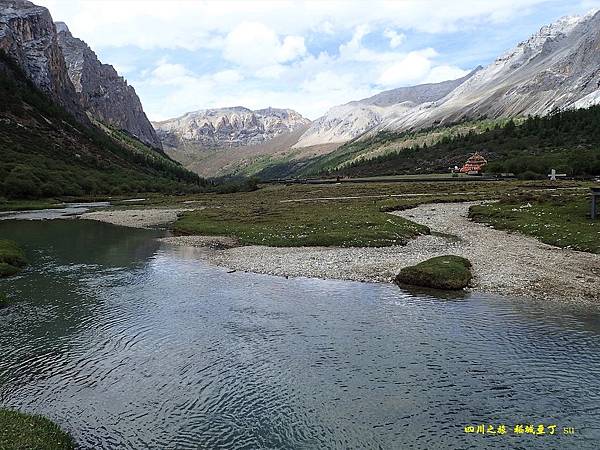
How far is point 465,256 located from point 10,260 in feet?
144

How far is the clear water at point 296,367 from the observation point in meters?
16.3

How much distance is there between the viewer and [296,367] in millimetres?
21172

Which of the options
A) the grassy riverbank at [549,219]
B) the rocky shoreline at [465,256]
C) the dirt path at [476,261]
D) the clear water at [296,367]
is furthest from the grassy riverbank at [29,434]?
the grassy riverbank at [549,219]

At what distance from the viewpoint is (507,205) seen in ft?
249

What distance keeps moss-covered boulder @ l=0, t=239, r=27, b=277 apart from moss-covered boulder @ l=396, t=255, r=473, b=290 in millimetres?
34281

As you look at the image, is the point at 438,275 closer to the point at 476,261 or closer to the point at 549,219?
the point at 476,261

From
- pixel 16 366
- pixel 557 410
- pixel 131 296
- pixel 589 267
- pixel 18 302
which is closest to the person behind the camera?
pixel 557 410

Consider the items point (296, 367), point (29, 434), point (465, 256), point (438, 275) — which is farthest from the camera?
point (465, 256)

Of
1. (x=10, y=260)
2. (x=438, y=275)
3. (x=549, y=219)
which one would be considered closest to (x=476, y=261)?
(x=438, y=275)

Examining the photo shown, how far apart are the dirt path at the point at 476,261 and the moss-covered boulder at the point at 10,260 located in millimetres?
17893

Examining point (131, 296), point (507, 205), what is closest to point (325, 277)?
point (131, 296)

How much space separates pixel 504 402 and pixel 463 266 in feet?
67.7

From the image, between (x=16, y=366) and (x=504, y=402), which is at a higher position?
(x=16, y=366)

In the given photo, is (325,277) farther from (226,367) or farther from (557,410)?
(557,410)
